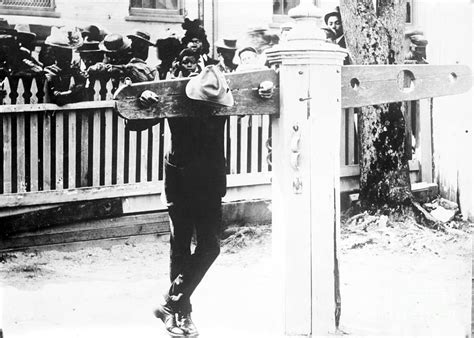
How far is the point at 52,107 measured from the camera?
337cm

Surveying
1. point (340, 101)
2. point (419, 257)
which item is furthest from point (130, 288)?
point (419, 257)

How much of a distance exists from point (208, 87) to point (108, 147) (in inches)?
35.0

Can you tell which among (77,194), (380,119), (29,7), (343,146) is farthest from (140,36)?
(380,119)

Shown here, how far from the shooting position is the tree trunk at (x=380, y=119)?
3611 mm

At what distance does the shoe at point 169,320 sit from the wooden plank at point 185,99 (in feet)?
2.78

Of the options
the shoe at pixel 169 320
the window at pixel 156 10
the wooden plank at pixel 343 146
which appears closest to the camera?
the shoe at pixel 169 320

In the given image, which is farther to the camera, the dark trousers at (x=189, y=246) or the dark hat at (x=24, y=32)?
the dark hat at (x=24, y=32)

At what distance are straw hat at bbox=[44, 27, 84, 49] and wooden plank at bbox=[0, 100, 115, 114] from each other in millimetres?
283

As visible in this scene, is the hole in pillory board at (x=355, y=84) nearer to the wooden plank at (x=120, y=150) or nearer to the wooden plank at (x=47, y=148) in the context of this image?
the wooden plank at (x=120, y=150)

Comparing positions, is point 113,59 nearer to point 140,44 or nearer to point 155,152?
point 140,44

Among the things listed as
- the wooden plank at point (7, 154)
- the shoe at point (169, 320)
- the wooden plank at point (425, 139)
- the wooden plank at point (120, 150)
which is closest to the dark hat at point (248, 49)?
the wooden plank at point (120, 150)

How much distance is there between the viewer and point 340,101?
2.97 m

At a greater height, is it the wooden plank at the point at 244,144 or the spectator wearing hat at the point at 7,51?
the spectator wearing hat at the point at 7,51

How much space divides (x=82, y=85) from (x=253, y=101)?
3.21 feet
